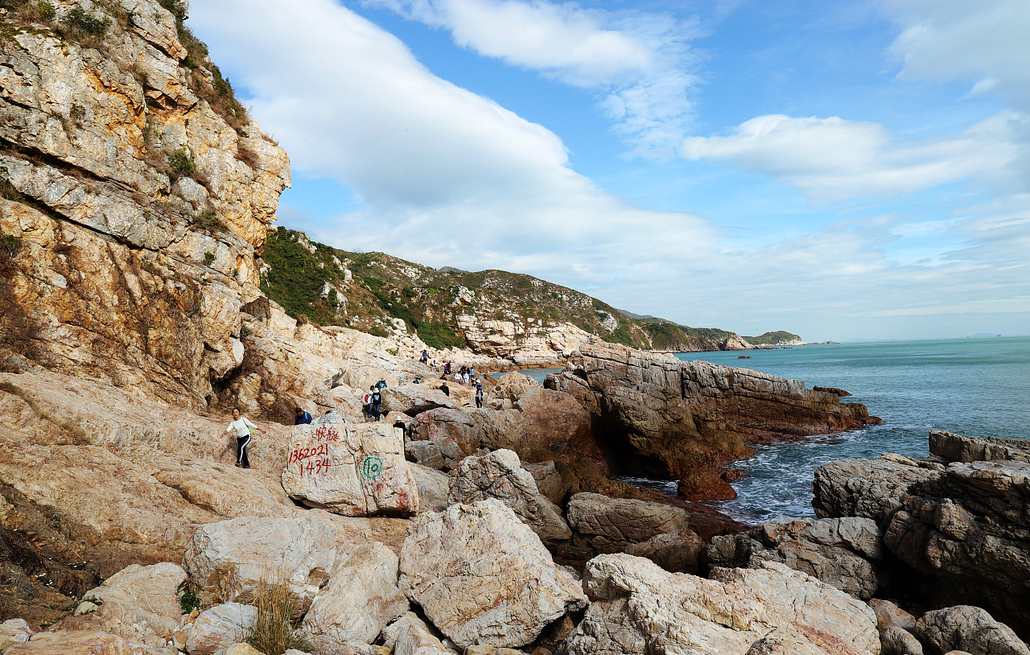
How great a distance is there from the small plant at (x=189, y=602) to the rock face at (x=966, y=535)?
1298 cm

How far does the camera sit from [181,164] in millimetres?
18359

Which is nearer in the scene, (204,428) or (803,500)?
(204,428)

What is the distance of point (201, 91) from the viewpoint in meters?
20.2

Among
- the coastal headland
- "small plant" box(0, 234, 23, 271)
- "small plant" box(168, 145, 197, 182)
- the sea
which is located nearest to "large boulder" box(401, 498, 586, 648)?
the coastal headland

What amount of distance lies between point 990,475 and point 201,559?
1416 cm

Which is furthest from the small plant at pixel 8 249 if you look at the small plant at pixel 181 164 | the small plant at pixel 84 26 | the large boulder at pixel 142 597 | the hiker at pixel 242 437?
the large boulder at pixel 142 597

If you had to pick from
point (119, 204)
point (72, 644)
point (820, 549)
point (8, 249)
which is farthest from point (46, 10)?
point (820, 549)

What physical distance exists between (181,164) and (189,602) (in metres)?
18.0

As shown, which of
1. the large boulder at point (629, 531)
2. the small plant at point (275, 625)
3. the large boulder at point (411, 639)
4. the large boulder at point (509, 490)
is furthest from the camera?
the large boulder at point (509, 490)

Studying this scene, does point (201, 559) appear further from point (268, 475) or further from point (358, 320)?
point (358, 320)

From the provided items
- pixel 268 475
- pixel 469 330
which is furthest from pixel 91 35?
pixel 469 330

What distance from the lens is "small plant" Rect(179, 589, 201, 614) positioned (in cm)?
618

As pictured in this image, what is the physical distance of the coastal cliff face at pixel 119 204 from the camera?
41.9 feet

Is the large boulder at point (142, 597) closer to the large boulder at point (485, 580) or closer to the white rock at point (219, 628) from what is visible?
the white rock at point (219, 628)
